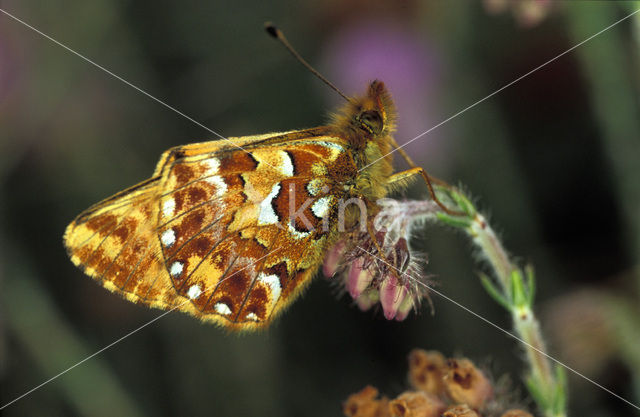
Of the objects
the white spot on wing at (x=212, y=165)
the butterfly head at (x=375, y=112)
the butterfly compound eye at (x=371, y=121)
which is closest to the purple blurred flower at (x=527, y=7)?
the butterfly head at (x=375, y=112)

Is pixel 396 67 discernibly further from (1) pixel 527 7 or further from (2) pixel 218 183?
(2) pixel 218 183

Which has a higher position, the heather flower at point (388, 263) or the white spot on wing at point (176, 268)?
the white spot on wing at point (176, 268)

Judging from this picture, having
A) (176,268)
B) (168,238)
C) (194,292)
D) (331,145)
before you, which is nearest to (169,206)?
(168,238)

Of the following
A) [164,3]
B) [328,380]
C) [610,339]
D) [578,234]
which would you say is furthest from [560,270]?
[164,3]

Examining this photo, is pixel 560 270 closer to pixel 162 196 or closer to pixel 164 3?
pixel 162 196

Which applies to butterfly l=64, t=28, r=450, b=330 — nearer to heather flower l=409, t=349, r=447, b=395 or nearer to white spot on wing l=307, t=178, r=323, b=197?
white spot on wing l=307, t=178, r=323, b=197

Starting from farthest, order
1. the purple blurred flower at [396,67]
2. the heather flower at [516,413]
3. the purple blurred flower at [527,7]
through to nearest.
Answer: the purple blurred flower at [396,67] → the purple blurred flower at [527,7] → the heather flower at [516,413]

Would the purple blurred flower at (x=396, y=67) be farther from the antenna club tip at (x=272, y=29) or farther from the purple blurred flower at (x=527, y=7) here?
the antenna club tip at (x=272, y=29)
